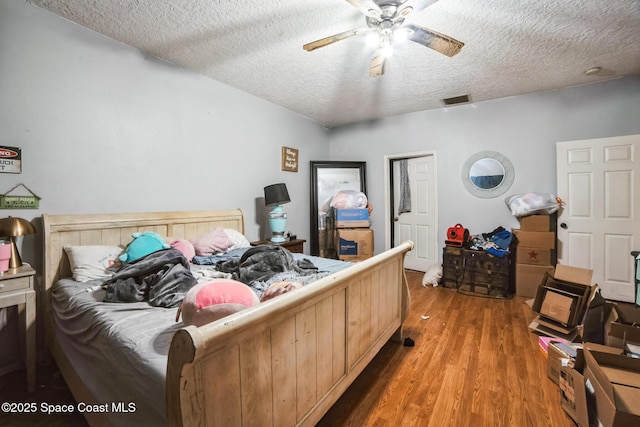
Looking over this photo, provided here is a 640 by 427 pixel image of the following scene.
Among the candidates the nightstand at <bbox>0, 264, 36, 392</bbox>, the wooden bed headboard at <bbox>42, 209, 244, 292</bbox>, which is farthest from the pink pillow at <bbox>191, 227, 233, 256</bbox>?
the nightstand at <bbox>0, 264, 36, 392</bbox>

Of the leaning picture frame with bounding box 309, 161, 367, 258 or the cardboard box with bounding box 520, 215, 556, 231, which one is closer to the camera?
the cardboard box with bounding box 520, 215, 556, 231

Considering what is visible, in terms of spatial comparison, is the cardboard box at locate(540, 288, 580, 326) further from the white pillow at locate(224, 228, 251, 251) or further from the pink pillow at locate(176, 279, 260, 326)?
the white pillow at locate(224, 228, 251, 251)

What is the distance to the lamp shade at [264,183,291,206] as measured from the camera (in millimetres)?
3436

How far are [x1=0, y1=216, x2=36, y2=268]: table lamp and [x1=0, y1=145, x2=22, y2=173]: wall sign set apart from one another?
0.40 m

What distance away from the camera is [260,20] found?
6.64 feet

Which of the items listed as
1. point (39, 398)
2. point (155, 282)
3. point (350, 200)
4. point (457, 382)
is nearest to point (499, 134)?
point (350, 200)

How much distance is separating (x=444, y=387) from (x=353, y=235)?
2615 mm

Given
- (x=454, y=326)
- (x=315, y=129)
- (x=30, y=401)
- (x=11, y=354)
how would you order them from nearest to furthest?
1. (x=30, y=401)
2. (x=11, y=354)
3. (x=454, y=326)
4. (x=315, y=129)

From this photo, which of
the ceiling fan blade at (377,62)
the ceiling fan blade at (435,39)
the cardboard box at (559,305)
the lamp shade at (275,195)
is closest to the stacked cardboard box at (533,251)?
the cardboard box at (559,305)

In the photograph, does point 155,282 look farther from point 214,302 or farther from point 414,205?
point 414,205

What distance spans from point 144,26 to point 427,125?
3.75 meters

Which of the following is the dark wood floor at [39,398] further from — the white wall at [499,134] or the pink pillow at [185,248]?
the white wall at [499,134]

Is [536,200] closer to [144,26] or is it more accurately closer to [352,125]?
[352,125]

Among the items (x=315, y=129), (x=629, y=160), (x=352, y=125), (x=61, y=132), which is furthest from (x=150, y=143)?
(x=629, y=160)
